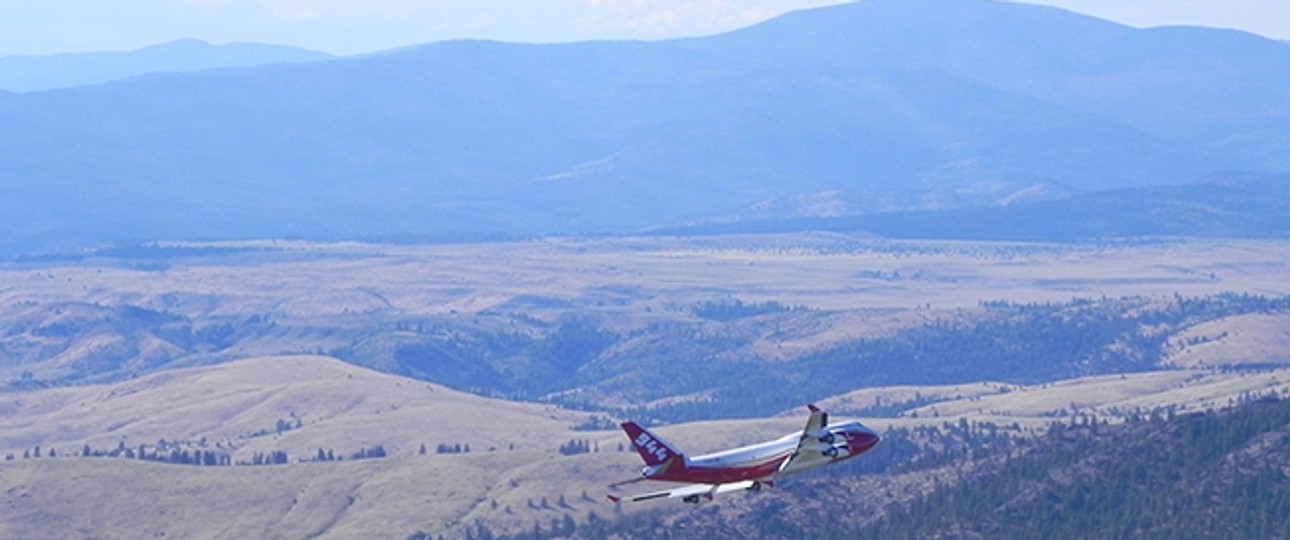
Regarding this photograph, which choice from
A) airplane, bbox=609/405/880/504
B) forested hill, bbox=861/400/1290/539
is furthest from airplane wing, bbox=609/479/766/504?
forested hill, bbox=861/400/1290/539

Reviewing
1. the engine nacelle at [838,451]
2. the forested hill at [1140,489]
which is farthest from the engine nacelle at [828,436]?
the forested hill at [1140,489]

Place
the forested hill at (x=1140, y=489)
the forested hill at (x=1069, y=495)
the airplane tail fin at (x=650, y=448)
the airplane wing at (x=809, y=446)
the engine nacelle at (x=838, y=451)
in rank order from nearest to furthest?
1. the airplane wing at (x=809, y=446)
2. the airplane tail fin at (x=650, y=448)
3. the engine nacelle at (x=838, y=451)
4. the forested hill at (x=1140, y=489)
5. the forested hill at (x=1069, y=495)

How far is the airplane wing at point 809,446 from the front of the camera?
8256 cm

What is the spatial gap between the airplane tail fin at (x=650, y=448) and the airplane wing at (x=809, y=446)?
3.43 meters

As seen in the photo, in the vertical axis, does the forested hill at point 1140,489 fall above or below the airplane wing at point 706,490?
below

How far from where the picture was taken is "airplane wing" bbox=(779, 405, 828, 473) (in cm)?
8256

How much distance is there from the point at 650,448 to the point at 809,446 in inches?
199

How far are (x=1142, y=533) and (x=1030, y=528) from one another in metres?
8.04

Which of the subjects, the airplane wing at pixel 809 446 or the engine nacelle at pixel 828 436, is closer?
the airplane wing at pixel 809 446

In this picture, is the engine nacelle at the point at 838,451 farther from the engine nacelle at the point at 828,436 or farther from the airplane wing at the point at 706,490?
the airplane wing at the point at 706,490

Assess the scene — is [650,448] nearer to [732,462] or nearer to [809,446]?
[732,462]

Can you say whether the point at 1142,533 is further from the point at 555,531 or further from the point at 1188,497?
the point at 555,531

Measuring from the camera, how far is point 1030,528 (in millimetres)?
164000

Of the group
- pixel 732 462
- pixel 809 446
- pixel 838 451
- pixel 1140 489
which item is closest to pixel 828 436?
pixel 838 451
